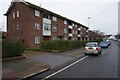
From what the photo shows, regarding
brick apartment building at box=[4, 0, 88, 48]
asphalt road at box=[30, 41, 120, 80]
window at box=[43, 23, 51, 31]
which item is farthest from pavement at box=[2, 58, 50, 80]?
window at box=[43, 23, 51, 31]

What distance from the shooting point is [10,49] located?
7.38m

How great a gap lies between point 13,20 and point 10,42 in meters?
14.3

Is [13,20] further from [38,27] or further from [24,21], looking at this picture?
[38,27]

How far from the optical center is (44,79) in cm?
407

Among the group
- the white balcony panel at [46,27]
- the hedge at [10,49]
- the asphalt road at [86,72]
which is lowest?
the asphalt road at [86,72]

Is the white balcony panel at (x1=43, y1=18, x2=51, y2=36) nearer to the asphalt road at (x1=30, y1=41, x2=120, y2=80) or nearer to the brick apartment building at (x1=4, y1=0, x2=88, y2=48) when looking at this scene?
the brick apartment building at (x1=4, y1=0, x2=88, y2=48)

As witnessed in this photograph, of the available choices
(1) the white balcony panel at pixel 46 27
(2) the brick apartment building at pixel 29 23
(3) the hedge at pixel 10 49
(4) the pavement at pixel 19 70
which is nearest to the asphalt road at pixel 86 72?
(4) the pavement at pixel 19 70

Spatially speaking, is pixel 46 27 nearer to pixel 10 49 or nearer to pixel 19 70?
pixel 10 49

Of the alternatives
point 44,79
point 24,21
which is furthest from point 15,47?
point 24,21

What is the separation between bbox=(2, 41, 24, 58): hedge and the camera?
711 centimetres

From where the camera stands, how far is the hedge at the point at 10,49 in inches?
280

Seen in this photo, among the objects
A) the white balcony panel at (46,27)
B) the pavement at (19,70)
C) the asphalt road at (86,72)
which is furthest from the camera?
the white balcony panel at (46,27)

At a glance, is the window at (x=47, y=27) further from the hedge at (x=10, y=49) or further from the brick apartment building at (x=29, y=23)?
the hedge at (x=10, y=49)

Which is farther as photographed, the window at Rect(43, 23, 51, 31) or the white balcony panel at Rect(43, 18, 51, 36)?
the window at Rect(43, 23, 51, 31)
